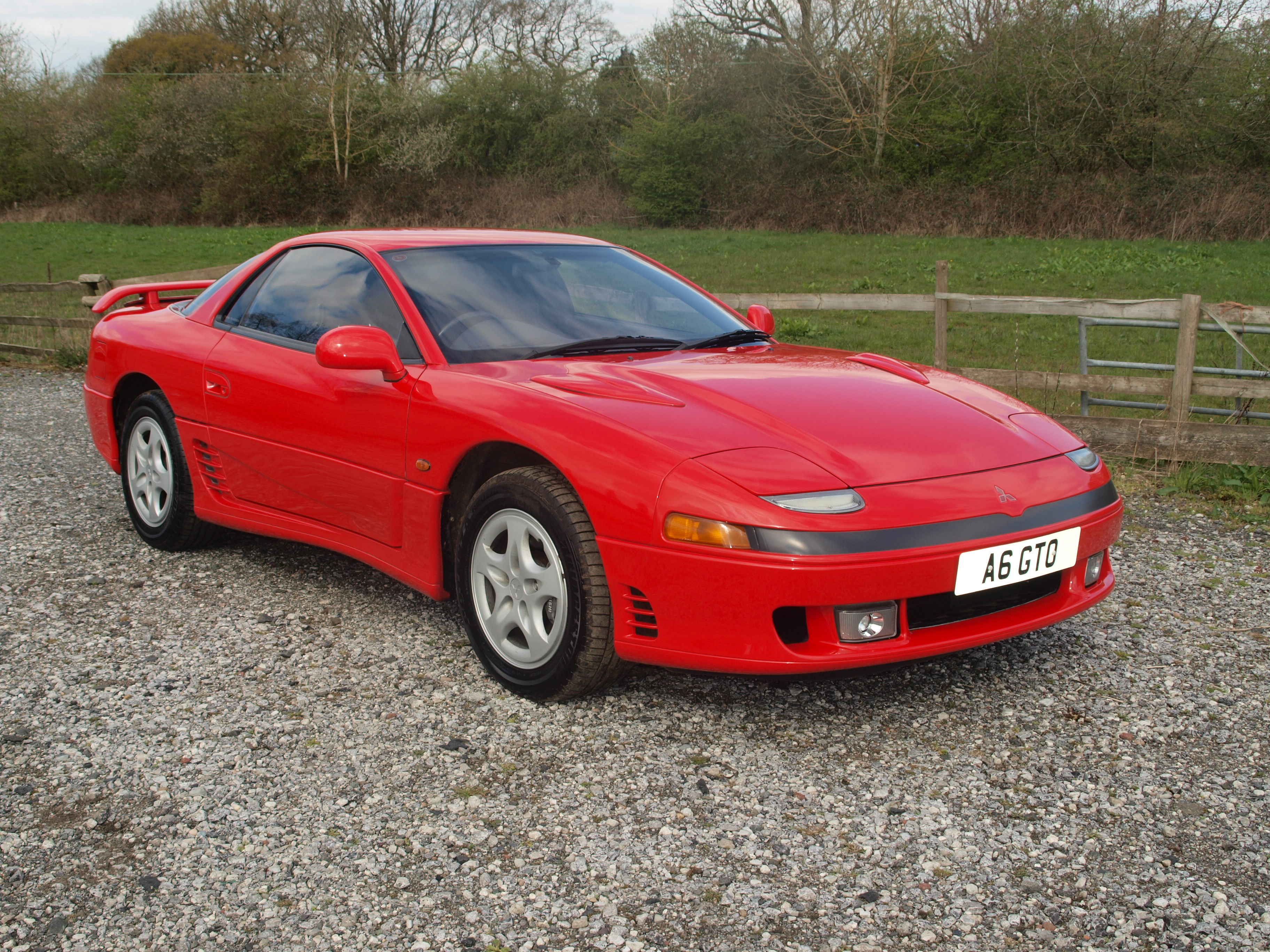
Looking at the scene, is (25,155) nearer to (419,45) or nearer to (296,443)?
(419,45)

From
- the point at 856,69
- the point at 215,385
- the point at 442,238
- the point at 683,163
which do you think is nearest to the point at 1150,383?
the point at 442,238

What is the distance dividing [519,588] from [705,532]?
73 cm

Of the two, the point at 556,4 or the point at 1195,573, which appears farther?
the point at 556,4

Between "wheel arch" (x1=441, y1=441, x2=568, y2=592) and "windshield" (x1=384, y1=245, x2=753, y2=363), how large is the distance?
1.19 feet

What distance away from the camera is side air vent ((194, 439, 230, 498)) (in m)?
4.24

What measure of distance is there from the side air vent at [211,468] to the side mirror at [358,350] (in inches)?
44.3

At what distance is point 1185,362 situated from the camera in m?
6.32

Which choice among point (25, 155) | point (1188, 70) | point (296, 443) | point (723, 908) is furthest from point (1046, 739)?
point (25, 155)

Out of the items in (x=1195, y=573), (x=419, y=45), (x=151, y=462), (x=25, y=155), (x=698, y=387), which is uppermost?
(x=419, y=45)

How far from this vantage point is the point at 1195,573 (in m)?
4.46

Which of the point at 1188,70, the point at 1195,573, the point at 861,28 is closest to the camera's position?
Answer: the point at 1195,573

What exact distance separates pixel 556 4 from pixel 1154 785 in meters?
47.7

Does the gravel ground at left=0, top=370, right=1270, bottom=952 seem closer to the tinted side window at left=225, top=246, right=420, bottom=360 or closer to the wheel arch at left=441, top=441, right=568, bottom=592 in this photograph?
the wheel arch at left=441, top=441, right=568, bottom=592

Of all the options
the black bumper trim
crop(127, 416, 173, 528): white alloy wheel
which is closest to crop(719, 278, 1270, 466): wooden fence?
crop(127, 416, 173, 528): white alloy wheel
